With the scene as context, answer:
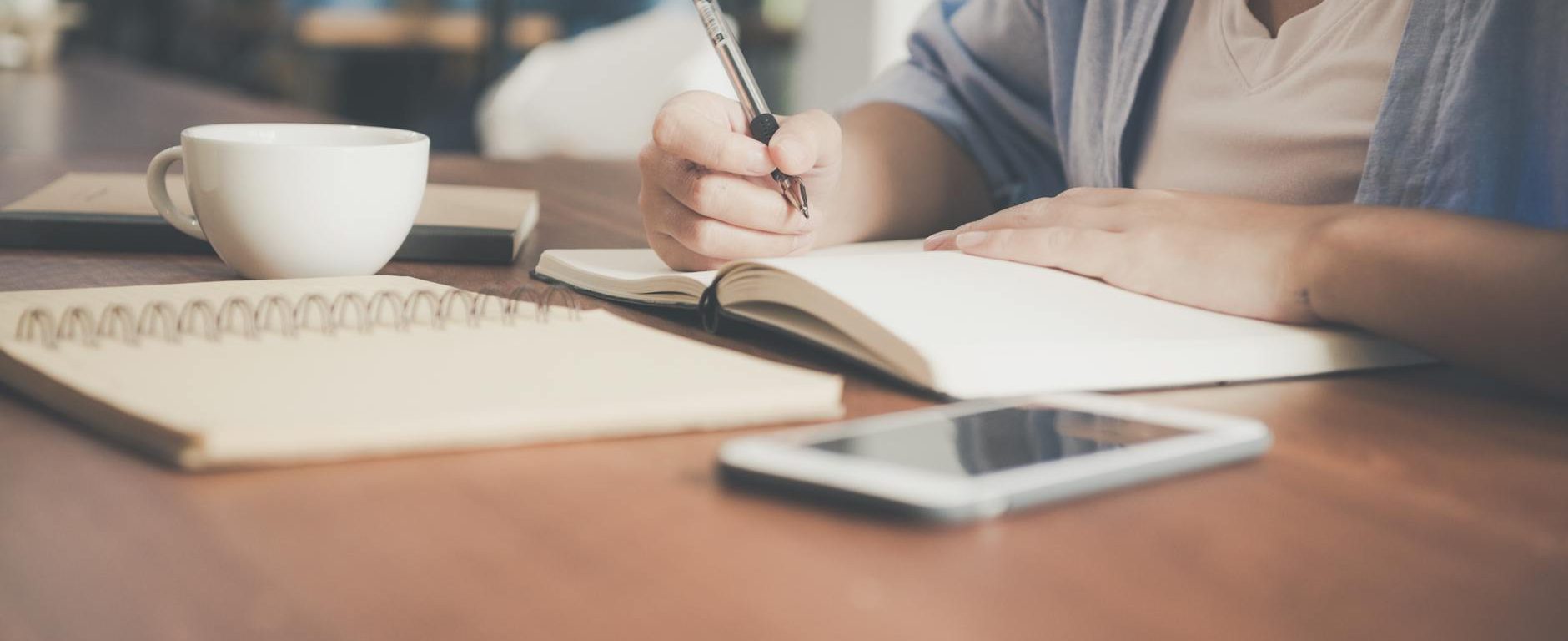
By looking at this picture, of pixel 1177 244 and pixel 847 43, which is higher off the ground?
pixel 1177 244

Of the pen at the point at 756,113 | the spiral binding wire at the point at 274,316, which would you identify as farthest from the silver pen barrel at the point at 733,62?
the spiral binding wire at the point at 274,316

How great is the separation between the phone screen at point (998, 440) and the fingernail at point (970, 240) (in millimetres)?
292

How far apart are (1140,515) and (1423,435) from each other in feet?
0.59

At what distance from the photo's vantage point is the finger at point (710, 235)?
0.75 m

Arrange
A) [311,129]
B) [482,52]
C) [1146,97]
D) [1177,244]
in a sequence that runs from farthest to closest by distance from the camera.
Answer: [482,52]
[1146,97]
[311,129]
[1177,244]

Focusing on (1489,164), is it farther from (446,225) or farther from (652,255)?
(446,225)

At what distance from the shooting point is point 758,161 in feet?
2.39

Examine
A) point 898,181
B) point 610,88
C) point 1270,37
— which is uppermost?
point 1270,37

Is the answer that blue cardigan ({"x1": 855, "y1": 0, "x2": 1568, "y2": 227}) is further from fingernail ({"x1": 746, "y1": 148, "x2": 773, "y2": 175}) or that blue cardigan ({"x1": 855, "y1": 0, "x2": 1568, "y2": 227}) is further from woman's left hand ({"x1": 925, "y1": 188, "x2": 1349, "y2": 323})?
fingernail ({"x1": 746, "y1": 148, "x2": 773, "y2": 175})

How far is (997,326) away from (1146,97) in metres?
0.58

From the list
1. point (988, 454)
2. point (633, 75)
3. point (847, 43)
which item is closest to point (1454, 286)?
point (988, 454)

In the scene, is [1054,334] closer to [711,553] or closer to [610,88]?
[711,553]

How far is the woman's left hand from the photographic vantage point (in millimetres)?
620

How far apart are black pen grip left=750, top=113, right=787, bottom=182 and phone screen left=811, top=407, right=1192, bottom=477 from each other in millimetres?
352
